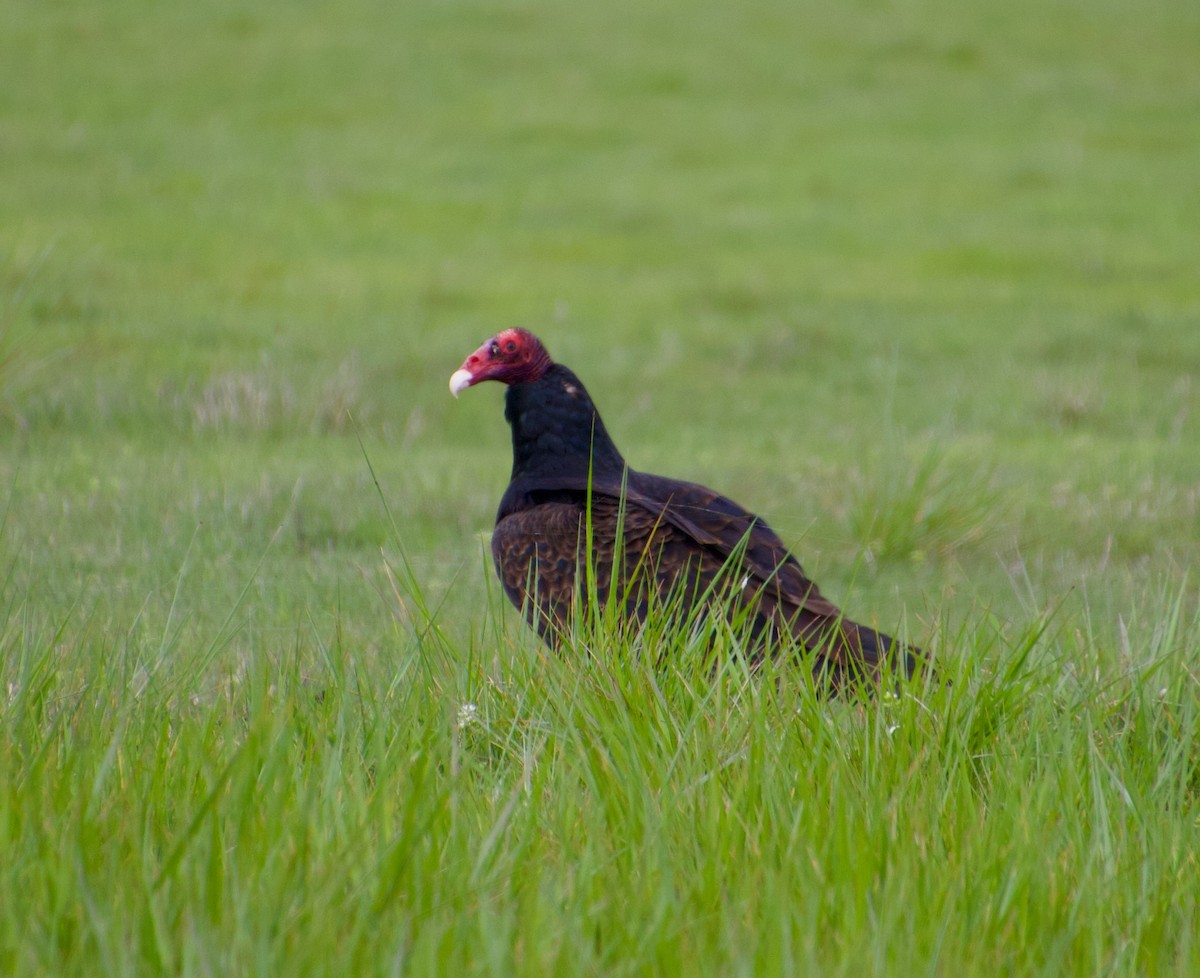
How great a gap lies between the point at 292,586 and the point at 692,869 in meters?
2.75

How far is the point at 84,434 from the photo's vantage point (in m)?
6.98

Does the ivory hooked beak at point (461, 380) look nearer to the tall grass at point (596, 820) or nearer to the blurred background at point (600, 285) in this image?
the blurred background at point (600, 285)

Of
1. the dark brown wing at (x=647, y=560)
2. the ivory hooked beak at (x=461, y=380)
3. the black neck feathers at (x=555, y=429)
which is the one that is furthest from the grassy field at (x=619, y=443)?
the ivory hooked beak at (x=461, y=380)

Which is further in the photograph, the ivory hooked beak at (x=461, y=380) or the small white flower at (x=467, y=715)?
the ivory hooked beak at (x=461, y=380)

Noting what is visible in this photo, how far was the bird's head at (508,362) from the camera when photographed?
4508 millimetres

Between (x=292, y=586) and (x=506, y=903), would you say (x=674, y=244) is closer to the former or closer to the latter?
(x=292, y=586)

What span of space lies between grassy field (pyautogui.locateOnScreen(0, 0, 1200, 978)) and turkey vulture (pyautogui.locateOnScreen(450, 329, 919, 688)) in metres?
0.29

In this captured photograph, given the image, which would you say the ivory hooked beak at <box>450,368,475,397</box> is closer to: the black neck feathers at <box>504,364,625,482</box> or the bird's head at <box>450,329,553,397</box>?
the bird's head at <box>450,329,553,397</box>

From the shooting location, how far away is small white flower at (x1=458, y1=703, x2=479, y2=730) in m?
2.88

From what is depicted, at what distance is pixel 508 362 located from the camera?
4.52m

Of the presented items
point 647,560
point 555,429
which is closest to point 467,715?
point 647,560

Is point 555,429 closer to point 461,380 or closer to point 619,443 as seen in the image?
point 461,380

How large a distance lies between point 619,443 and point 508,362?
3156 mm

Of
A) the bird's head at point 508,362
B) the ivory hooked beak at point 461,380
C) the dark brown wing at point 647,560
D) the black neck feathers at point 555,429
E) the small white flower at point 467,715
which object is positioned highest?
the bird's head at point 508,362
